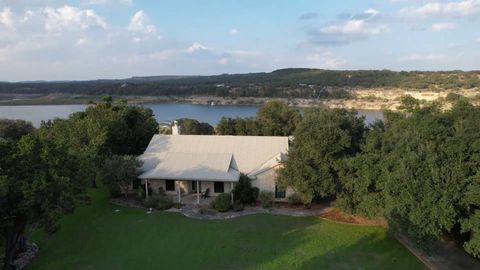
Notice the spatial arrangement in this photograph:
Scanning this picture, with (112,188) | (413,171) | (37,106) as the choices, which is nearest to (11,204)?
(112,188)

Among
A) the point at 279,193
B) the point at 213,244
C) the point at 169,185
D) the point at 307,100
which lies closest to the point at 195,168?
the point at 169,185

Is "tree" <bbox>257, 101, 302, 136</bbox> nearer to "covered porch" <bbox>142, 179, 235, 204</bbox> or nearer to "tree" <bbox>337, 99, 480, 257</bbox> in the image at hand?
"covered porch" <bbox>142, 179, 235, 204</bbox>

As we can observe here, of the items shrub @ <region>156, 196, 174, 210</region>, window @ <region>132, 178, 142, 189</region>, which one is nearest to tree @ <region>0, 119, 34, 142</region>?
window @ <region>132, 178, 142, 189</region>

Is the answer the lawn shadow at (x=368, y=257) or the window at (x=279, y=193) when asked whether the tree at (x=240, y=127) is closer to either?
the window at (x=279, y=193)

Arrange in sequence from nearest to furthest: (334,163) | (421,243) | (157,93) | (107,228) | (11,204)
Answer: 1. (11,204)
2. (421,243)
3. (107,228)
4. (334,163)
5. (157,93)

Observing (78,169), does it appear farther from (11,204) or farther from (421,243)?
(421,243)

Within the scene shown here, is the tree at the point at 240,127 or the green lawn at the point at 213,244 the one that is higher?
the tree at the point at 240,127

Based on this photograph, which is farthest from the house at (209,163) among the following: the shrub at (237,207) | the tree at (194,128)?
the tree at (194,128)
